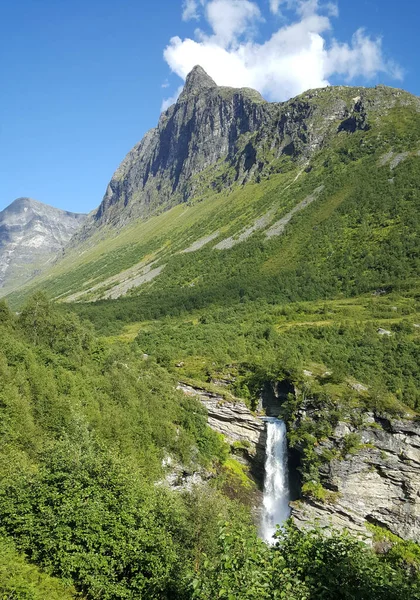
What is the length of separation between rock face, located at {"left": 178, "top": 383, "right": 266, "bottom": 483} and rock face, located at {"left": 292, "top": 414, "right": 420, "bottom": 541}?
13.1 m

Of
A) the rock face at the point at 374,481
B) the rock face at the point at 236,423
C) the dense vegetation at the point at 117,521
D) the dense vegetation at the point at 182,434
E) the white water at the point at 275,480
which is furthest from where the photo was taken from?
the rock face at the point at 236,423

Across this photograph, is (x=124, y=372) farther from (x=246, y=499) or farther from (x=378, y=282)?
(x=378, y=282)

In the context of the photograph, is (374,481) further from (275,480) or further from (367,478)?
(275,480)

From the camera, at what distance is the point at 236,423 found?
232 feet

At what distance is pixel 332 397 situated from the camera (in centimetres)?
6481

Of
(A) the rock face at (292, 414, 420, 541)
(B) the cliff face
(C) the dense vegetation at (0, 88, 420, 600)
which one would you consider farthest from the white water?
(A) the rock face at (292, 414, 420, 541)

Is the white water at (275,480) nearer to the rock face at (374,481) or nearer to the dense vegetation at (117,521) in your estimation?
the rock face at (374,481)

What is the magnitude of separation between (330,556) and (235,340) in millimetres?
85081

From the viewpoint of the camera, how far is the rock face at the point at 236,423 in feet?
227

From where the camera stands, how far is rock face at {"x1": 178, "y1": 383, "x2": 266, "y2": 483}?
69312 millimetres

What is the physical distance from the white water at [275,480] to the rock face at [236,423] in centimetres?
197

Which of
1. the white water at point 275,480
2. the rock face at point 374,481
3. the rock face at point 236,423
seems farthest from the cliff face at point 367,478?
the rock face at point 236,423

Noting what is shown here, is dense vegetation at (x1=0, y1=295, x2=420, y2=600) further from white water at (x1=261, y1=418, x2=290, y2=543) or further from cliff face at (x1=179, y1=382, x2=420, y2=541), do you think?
white water at (x1=261, y1=418, x2=290, y2=543)

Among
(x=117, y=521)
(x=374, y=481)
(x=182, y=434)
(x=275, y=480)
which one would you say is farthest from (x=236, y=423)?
(x=117, y=521)
